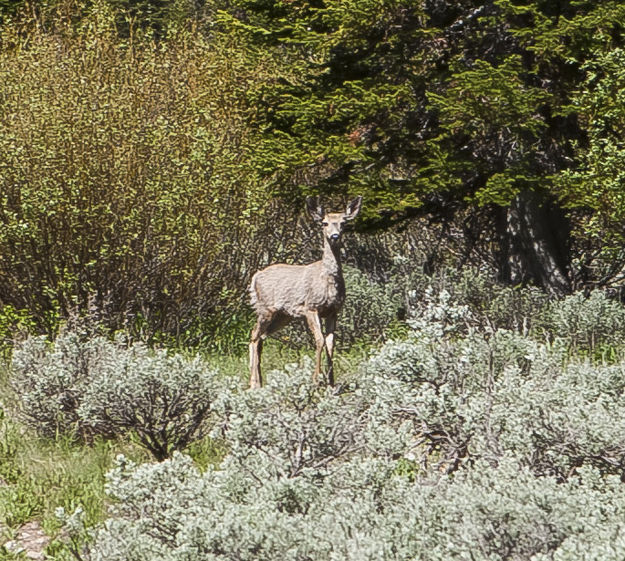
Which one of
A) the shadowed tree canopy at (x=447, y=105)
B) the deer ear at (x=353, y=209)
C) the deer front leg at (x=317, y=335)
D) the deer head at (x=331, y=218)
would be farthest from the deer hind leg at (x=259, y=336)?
the shadowed tree canopy at (x=447, y=105)

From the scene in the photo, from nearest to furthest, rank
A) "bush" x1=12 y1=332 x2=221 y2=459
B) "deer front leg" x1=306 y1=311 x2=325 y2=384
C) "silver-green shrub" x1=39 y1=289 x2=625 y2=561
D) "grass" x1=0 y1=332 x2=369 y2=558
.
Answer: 1. "silver-green shrub" x1=39 y1=289 x2=625 y2=561
2. "grass" x1=0 y1=332 x2=369 y2=558
3. "bush" x1=12 y1=332 x2=221 y2=459
4. "deer front leg" x1=306 y1=311 x2=325 y2=384

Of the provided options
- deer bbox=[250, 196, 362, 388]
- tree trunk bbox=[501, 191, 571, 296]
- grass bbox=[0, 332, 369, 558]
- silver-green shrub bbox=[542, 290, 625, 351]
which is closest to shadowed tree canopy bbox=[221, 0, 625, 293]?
tree trunk bbox=[501, 191, 571, 296]

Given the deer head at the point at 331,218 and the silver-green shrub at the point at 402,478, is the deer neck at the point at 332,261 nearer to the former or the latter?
the deer head at the point at 331,218

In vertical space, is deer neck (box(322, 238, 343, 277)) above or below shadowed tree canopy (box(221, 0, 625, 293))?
below

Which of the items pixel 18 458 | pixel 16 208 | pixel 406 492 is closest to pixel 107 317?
pixel 16 208

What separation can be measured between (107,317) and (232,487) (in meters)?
5.95

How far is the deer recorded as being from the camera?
8.12 metres

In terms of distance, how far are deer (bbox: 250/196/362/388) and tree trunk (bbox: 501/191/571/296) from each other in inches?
165

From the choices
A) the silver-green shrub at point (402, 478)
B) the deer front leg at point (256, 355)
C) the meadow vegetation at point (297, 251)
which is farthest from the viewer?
the deer front leg at point (256, 355)

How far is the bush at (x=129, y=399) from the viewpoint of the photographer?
6.64m

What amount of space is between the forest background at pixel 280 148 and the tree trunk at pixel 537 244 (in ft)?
0.07

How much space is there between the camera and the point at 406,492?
14.0ft

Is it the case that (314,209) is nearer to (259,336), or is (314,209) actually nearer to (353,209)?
(353,209)

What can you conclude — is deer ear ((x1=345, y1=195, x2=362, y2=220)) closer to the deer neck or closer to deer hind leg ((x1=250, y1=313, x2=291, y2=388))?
the deer neck
